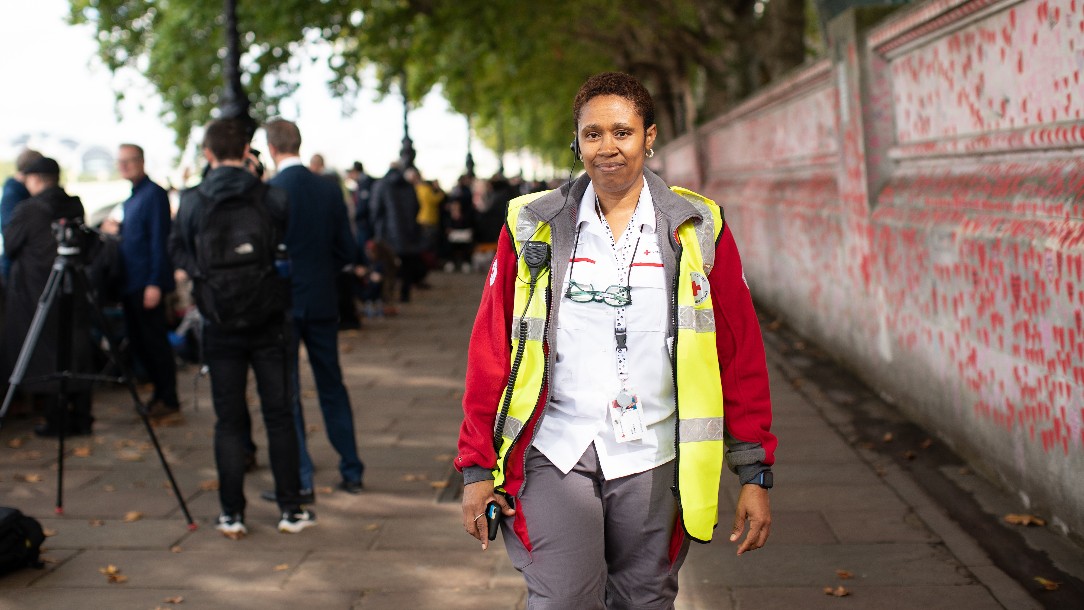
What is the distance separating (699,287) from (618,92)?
495mm

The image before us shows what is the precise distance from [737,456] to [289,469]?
345cm

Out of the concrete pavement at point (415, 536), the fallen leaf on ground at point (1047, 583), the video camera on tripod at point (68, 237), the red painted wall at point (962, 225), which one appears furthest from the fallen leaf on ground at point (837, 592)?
the video camera on tripod at point (68, 237)

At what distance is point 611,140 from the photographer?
306 centimetres

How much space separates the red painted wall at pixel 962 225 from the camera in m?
5.60

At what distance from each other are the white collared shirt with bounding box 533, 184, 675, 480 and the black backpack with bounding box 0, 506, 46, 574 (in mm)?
3208

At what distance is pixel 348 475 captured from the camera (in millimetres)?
6973

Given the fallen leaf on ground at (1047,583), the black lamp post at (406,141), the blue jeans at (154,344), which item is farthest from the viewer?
the black lamp post at (406,141)

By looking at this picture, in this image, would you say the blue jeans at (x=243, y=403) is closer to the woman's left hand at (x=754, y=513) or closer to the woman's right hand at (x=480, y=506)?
the woman's right hand at (x=480, y=506)

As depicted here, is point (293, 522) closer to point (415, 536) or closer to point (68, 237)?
point (415, 536)

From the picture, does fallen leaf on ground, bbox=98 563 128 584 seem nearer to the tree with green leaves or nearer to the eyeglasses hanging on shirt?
the eyeglasses hanging on shirt

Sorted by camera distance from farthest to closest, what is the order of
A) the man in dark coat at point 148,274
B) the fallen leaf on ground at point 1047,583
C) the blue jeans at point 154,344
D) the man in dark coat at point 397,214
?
the man in dark coat at point 397,214 < the blue jeans at point 154,344 < the man in dark coat at point 148,274 < the fallen leaf on ground at point 1047,583

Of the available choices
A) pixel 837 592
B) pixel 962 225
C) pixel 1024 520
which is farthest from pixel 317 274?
pixel 1024 520

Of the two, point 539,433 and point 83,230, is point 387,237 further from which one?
point 539,433

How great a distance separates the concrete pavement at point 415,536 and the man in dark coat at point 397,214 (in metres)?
7.58
